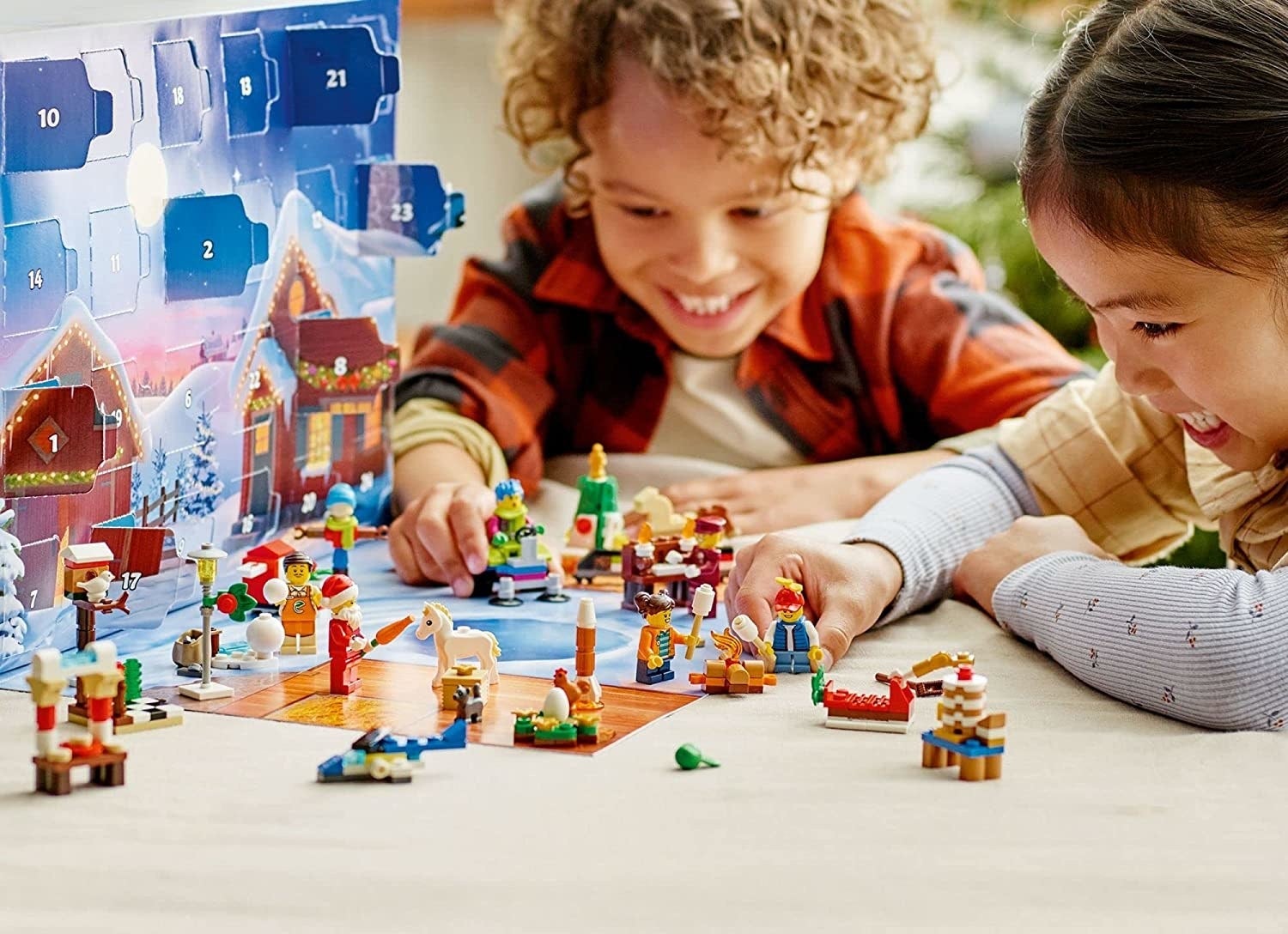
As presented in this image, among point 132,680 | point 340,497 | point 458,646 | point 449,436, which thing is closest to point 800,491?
point 449,436

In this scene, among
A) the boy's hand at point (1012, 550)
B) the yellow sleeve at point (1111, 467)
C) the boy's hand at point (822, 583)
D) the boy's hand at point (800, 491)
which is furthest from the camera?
the boy's hand at point (800, 491)

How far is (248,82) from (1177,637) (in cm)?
66

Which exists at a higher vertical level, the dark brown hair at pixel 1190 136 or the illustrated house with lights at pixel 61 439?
the dark brown hair at pixel 1190 136

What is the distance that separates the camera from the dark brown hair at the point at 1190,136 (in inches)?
32.9

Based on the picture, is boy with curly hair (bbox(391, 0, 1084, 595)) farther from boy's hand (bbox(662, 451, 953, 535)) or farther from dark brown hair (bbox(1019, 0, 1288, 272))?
A: dark brown hair (bbox(1019, 0, 1288, 272))

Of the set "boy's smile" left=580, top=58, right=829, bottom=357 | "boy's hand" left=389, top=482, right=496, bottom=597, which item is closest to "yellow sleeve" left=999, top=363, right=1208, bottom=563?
"boy's smile" left=580, top=58, right=829, bottom=357

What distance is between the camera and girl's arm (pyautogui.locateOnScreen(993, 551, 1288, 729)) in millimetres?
803

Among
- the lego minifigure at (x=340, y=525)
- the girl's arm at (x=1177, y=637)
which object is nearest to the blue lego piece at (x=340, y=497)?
the lego minifigure at (x=340, y=525)

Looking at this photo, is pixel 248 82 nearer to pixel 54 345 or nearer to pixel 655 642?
pixel 54 345

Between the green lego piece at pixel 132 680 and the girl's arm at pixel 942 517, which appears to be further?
the girl's arm at pixel 942 517

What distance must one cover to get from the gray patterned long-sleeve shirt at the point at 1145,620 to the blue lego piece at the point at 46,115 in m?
0.53

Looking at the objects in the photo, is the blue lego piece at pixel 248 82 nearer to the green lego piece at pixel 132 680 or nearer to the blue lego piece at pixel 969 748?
the green lego piece at pixel 132 680

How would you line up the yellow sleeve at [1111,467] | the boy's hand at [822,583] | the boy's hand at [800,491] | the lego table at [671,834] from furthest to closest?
the boy's hand at [800,491] → the yellow sleeve at [1111,467] → the boy's hand at [822,583] → the lego table at [671,834]

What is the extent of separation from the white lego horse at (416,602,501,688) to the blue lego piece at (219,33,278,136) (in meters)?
0.36
